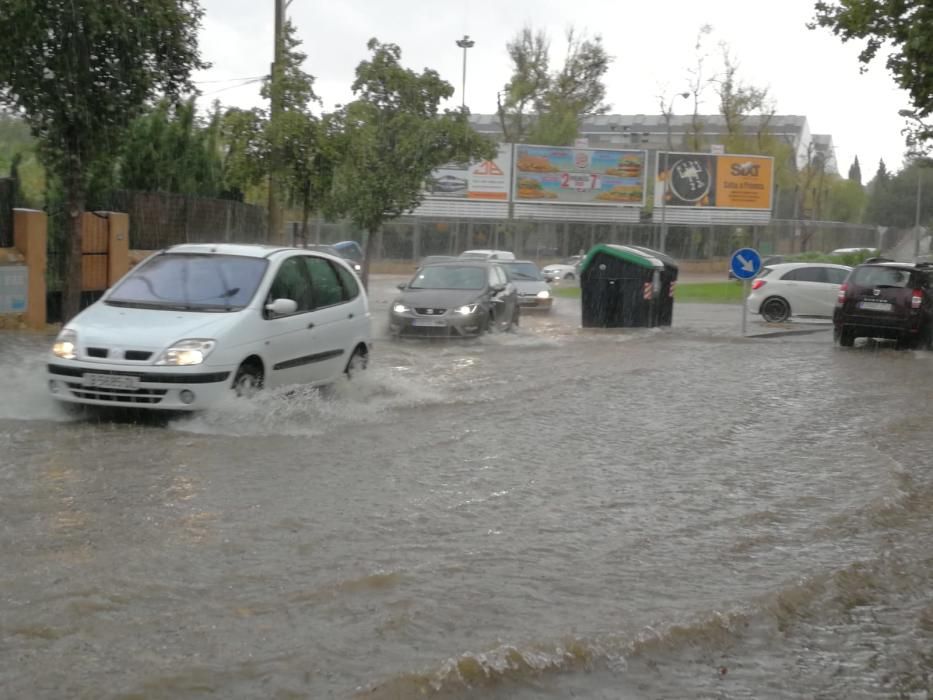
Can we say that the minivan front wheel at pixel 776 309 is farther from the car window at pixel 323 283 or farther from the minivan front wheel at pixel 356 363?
the car window at pixel 323 283

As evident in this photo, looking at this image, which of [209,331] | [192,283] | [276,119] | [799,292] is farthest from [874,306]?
[209,331]

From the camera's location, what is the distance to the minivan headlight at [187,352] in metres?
9.59

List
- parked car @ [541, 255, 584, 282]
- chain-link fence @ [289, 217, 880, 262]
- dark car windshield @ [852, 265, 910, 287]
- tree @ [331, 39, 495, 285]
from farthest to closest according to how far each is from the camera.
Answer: chain-link fence @ [289, 217, 880, 262] → parked car @ [541, 255, 584, 282] → tree @ [331, 39, 495, 285] → dark car windshield @ [852, 265, 910, 287]

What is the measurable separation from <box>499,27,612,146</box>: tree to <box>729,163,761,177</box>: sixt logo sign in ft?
33.8

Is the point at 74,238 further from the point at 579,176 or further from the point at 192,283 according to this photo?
the point at 579,176

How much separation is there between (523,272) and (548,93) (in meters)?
40.3

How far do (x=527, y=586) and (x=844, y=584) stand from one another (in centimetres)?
165

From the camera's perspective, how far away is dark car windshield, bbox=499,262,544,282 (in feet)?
103

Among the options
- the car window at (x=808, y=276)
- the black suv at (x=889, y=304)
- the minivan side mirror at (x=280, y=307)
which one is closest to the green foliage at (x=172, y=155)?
the minivan side mirror at (x=280, y=307)

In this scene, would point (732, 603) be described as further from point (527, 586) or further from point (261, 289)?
point (261, 289)

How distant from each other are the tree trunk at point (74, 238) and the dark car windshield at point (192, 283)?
16.6 ft

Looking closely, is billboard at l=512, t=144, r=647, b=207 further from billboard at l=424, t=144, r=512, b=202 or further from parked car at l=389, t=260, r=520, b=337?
parked car at l=389, t=260, r=520, b=337

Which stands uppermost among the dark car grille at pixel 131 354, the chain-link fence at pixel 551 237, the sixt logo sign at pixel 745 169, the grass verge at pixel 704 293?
the sixt logo sign at pixel 745 169

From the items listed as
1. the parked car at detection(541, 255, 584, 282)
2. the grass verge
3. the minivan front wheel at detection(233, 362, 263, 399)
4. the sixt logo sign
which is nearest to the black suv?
the minivan front wheel at detection(233, 362, 263, 399)
